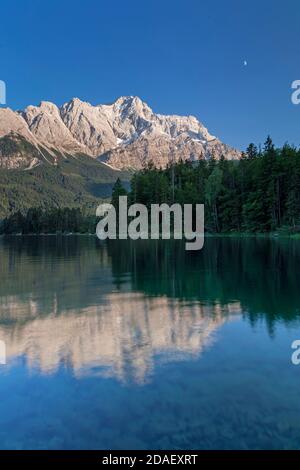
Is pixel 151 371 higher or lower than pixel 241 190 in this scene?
lower

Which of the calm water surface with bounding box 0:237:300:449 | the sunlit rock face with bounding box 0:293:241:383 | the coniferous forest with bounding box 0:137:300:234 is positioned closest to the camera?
the calm water surface with bounding box 0:237:300:449

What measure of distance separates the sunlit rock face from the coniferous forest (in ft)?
269

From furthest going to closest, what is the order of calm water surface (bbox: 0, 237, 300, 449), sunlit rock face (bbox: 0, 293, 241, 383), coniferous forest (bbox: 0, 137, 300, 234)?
coniferous forest (bbox: 0, 137, 300, 234)
sunlit rock face (bbox: 0, 293, 241, 383)
calm water surface (bbox: 0, 237, 300, 449)

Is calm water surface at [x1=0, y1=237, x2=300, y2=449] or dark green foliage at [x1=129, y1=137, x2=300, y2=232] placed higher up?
dark green foliage at [x1=129, y1=137, x2=300, y2=232]

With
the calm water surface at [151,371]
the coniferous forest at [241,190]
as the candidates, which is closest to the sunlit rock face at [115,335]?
the calm water surface at [151,371]

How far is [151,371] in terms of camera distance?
1327 centimetres

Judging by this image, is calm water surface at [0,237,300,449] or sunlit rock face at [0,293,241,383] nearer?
calm water surface at [0,237,300,449]

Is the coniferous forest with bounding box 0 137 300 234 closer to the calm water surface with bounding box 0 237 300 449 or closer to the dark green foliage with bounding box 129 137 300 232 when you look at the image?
the dark green foliage with bounding box 129 137 300 232

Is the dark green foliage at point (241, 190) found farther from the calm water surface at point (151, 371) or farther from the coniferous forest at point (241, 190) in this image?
the calm water surface at point (151, 371)

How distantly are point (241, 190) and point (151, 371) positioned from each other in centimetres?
11581


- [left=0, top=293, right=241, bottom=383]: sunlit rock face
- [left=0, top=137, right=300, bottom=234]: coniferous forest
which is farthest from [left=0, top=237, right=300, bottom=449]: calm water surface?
[left=0, top=137, right=300, bottom=234]: coniferous forest

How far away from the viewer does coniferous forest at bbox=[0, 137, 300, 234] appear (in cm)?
10744

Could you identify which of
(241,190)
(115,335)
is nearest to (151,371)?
(115,335)

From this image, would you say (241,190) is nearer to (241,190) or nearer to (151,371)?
(241,190)
